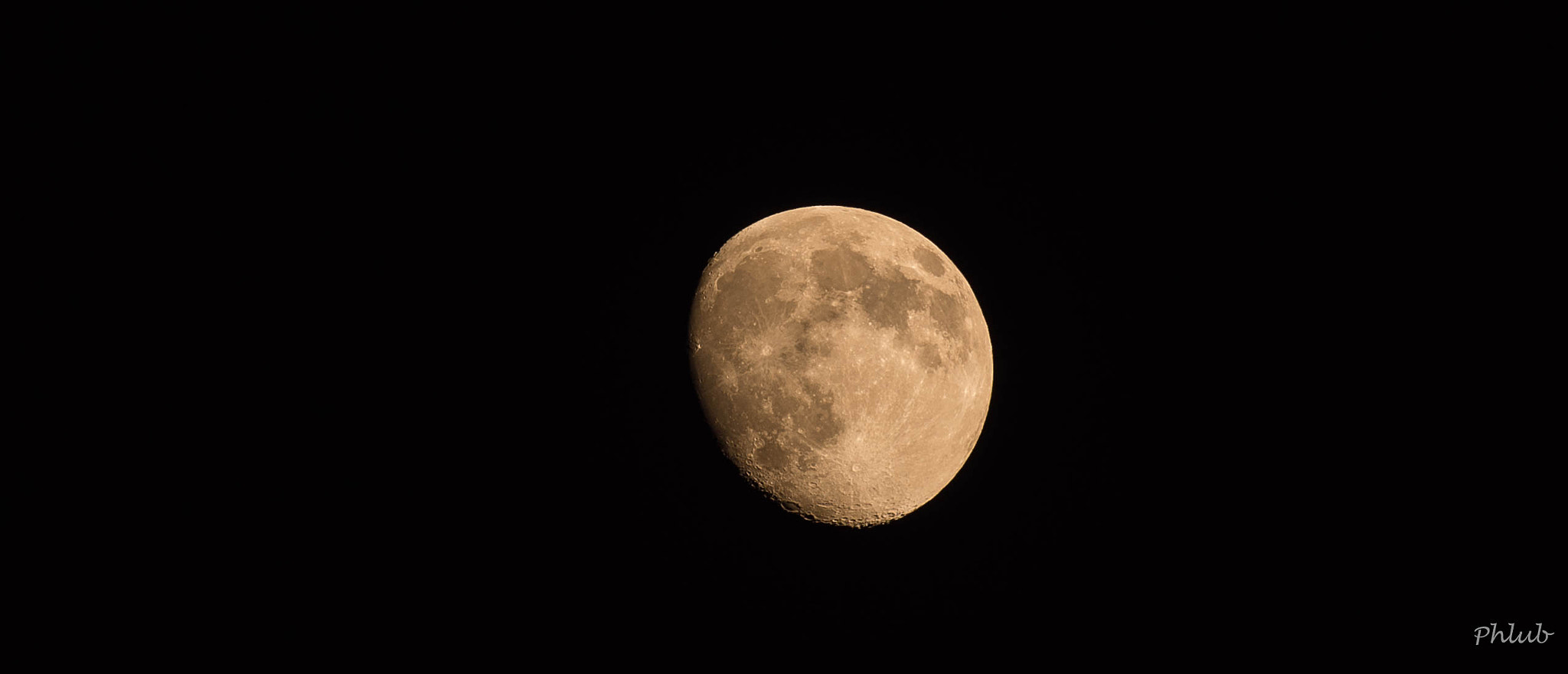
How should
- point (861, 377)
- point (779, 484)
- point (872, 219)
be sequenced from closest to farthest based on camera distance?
point (861, 377)
point (779, 484)
point (872, 219)

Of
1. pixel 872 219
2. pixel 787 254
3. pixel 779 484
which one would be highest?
pixel 872 219

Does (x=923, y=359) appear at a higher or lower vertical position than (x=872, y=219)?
lower

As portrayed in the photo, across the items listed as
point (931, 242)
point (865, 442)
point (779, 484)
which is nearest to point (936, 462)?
point (865, 442)

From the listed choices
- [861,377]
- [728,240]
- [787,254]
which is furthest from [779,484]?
[728,240]

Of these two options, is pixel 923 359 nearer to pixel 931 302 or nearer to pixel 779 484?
pixel 931 302

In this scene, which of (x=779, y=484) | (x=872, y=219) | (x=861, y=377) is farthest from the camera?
(x=872, y=219)

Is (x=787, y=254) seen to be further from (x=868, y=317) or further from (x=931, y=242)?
(x=931, y=242)

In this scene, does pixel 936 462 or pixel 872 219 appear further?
pixel 872 219
